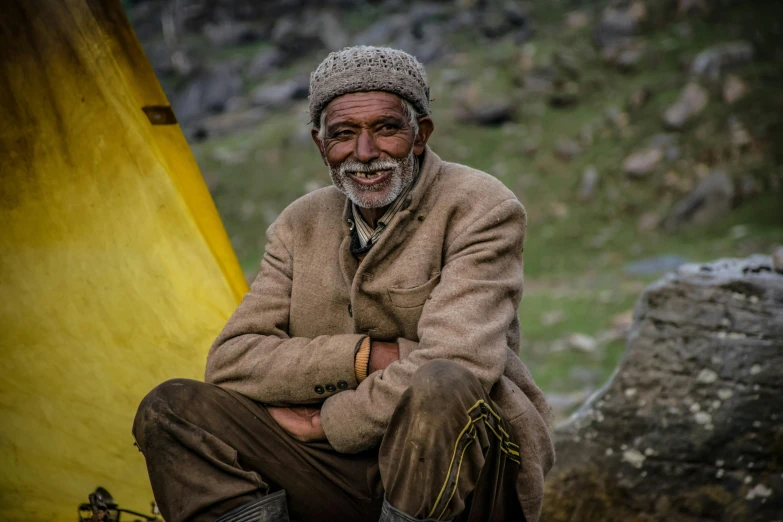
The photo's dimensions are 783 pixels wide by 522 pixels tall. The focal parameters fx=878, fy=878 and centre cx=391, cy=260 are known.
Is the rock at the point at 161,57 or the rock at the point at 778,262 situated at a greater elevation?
the rock at the point at 161,57

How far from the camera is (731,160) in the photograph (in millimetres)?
11094

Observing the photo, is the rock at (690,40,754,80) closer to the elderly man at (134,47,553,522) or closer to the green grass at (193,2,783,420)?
the green grass at (193,2,783,420)

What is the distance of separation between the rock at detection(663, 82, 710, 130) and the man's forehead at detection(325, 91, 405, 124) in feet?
33.3

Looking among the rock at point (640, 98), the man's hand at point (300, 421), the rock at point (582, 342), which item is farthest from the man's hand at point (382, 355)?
the rock at point (640, 98)

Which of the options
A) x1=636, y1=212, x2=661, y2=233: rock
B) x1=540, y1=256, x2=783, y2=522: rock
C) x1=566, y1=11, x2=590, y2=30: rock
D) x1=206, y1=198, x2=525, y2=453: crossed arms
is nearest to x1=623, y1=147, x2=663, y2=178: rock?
x1=636, y1=212, x2=661, y2=233: rock

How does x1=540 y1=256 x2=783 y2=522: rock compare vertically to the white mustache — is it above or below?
below

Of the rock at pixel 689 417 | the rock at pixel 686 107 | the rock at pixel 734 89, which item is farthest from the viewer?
the rock at pixel 686 107

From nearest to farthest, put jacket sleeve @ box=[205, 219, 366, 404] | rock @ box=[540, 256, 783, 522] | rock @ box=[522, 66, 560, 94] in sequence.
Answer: jacket sleeve @ box=[205, 219, 366, 404], rock @ box=[540, 256, 783, 522], rock @ box=[522, 66, 560, 94]

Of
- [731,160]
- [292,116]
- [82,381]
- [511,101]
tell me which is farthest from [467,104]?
[82,381]

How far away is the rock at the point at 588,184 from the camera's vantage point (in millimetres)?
11677

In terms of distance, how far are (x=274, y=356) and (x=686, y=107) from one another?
35.3 ft

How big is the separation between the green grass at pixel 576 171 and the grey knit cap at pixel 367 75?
4485 millimetres

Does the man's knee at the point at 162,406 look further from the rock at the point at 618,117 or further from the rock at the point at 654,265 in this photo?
the rock at the point at 618,117

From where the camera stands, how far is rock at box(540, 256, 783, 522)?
3475 millimetres
